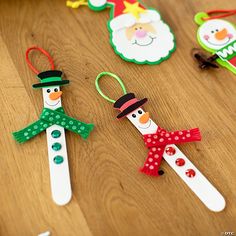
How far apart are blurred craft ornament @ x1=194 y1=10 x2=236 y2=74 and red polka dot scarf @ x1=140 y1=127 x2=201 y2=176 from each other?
19cm

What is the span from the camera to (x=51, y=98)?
0.70 meters

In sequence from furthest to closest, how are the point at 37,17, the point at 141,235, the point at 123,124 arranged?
1. the point at 37,17
2. the point at 123,124
3. the point at 141,235

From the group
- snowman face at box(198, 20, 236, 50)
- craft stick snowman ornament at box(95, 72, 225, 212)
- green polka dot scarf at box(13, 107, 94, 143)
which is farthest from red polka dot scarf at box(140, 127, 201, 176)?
snowman face at box(198, 20, 236, 50)

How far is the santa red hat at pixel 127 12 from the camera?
0.82 meters

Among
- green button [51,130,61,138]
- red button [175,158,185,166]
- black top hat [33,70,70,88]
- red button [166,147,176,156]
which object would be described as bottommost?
red button [175,158,185,166]

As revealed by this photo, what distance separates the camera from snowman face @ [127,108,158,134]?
691 millimetres

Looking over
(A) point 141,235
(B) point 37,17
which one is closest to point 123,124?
(A) point 141,235

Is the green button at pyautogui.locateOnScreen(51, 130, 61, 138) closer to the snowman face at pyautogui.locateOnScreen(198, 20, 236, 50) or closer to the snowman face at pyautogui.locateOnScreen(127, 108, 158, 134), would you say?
the snowman face at pyautogui.locateOnScreen(127, 108, 158, 134)

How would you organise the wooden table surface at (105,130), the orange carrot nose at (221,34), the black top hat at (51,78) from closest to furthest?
the wooden table surface at (105,130) → the black top hat at (51,78) → the orange carrot nose at (221,34)

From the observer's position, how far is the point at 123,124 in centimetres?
71

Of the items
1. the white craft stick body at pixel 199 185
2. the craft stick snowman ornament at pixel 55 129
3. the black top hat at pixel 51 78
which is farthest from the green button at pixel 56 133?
the white craft stick body at pixel 199 185

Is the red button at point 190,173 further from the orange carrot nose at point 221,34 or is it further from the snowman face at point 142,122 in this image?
the orange carrot nose at point 221,34

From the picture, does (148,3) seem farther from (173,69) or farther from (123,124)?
(123,124)

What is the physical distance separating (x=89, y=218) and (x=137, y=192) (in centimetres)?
10
